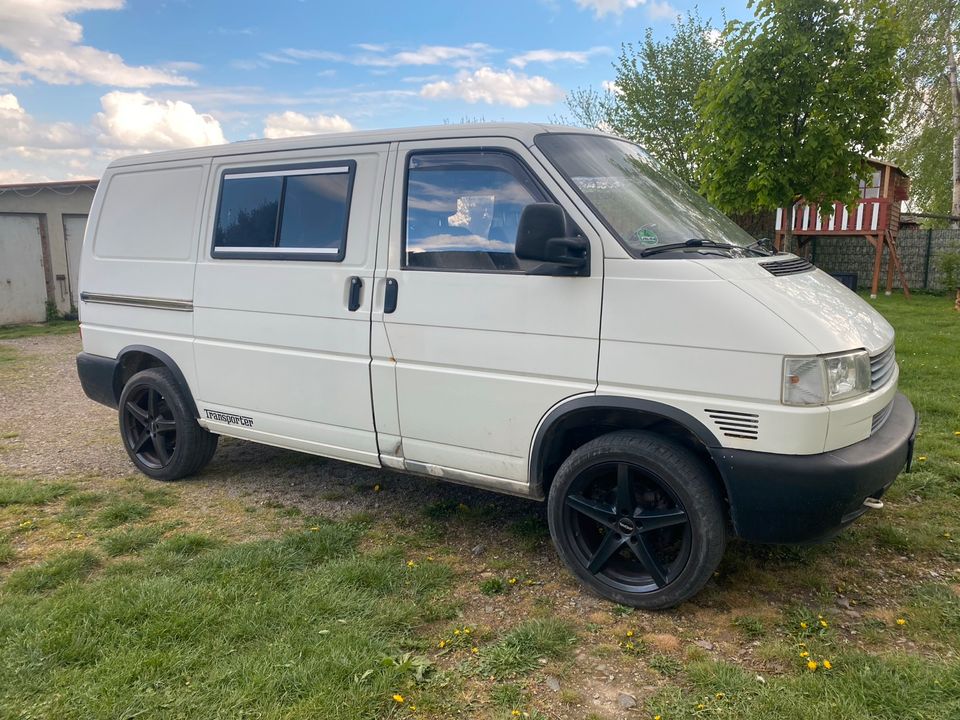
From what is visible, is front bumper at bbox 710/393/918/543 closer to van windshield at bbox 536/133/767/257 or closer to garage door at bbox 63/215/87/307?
van windshield at bbox 536/133/767/257

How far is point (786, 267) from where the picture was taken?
3752mm

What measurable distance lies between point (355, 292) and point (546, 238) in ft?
4.31

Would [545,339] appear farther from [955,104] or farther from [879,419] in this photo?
[955,104]

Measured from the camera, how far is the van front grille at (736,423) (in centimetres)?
310

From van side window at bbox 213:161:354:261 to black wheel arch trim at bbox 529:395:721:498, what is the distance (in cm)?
159

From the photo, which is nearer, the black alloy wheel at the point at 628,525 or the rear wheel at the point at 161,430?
the black alloy wheel at the point at 628,525

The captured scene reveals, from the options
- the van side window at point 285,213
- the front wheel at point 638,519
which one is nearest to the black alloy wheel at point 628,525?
the front wheel at point 638,519

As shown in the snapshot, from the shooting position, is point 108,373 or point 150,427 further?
point 108,373

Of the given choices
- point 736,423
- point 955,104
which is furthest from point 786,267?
point 955,104

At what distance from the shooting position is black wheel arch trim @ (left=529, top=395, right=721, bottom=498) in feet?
10.6

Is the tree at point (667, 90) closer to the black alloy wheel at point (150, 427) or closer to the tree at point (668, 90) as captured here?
the tree at point (668, 90)

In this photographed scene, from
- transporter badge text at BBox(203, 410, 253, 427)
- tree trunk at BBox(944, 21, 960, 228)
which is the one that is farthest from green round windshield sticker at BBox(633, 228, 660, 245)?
tree trunk at BBox(944, 21, 960, 228)

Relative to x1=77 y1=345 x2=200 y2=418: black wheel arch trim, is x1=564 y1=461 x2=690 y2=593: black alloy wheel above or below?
below

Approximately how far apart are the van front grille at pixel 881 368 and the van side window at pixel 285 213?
2.83m
